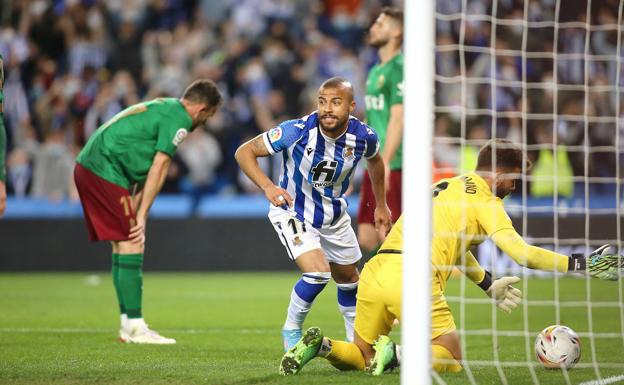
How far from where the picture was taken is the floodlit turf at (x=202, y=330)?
554 cm

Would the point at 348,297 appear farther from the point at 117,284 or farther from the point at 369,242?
the point at 117,284

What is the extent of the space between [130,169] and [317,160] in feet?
7.39

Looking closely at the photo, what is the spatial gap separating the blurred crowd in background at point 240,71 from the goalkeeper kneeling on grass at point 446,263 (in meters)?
7.32

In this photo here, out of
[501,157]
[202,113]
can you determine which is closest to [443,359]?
[501,157]

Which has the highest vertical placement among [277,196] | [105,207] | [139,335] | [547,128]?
[547,128]

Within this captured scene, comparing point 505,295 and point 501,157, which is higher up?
point 501,157

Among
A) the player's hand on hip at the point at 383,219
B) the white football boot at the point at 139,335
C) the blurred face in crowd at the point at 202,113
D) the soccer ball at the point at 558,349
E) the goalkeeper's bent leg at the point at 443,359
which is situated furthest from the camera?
the blurred face in crowd at the point at 202,113

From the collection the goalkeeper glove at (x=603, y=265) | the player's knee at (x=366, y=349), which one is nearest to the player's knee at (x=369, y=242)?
the player's knee at (x=366, y=349)

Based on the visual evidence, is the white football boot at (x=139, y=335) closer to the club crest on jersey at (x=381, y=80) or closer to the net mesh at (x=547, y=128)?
the club crest on jersey at (x=381, y=80)

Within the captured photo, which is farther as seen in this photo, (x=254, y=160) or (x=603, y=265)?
(x=254, y=160)

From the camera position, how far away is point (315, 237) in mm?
6309

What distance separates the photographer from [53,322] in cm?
889

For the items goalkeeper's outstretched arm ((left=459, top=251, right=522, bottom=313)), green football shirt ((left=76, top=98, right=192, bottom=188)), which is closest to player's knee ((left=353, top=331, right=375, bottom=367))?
goalkeeper's outstretched arm ((left=459, top=251, right=522, bottom=313))

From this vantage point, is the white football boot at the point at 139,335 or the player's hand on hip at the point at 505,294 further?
the white football boot at the point at 139,335
